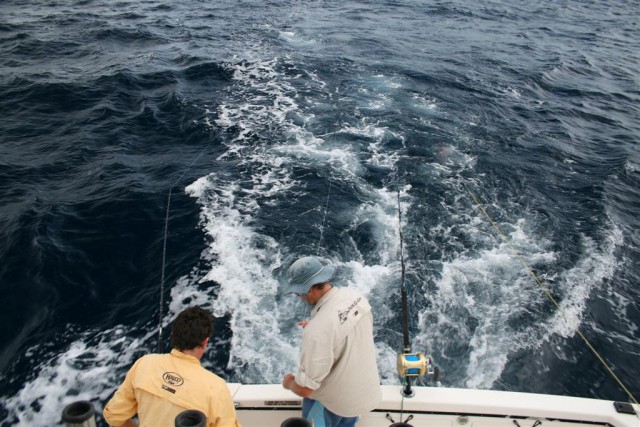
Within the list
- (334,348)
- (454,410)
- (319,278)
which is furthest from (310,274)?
(454,410)

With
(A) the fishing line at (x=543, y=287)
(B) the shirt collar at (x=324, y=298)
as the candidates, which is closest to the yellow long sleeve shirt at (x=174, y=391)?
(B) the shirt collar at (x=324, y=298)

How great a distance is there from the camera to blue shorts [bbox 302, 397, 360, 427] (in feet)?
9.28

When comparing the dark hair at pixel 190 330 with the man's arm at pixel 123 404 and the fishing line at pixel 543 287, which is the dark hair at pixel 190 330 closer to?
the man's arm at pixel 123 404

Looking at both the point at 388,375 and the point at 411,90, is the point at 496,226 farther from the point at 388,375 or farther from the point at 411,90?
the point at 411,90

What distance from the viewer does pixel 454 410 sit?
10.8 feet

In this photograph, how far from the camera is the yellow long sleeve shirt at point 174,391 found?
2020 millimetres

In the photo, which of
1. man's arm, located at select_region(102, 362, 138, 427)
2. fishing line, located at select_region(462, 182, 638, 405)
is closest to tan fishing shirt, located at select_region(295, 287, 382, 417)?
man's arm, located at select_region(102, 362, 138, 427)

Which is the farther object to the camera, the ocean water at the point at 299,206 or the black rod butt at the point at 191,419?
the ocean water at the point at 299,206

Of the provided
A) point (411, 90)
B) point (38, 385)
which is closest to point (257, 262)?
point (38, 385)

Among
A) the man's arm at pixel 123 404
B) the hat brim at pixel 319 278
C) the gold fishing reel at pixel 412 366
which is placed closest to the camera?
the man's arm at pixel 123 404

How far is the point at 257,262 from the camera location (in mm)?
6160

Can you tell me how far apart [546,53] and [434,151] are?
10.7 m

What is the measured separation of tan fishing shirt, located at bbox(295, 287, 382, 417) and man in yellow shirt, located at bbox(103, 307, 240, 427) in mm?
505

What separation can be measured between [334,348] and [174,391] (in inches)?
33.6
